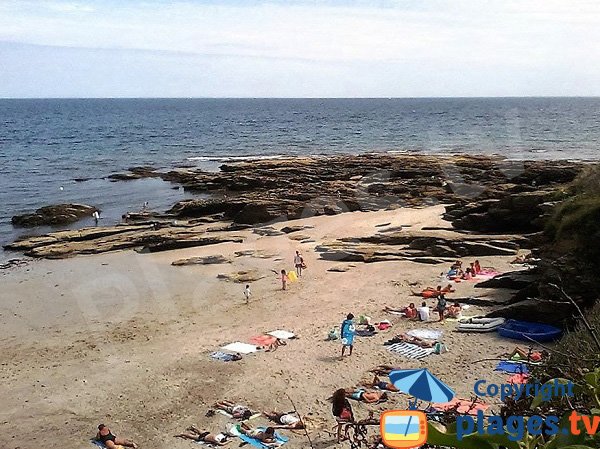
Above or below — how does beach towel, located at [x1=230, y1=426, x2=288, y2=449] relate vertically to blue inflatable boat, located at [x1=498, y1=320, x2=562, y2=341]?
below

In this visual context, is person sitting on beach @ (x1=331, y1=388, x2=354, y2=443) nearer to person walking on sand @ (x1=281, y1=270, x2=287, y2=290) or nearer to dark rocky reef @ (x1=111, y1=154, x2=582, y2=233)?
person walking on sand @ (x1=281, y1=270, x2=287, y2=290)

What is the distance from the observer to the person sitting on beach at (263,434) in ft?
34.1

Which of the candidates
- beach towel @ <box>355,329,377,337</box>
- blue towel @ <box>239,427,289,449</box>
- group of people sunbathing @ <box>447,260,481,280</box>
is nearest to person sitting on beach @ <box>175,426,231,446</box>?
blue towel @ <box>239,427,289,449</box>

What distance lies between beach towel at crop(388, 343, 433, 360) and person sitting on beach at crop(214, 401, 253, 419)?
4.29 m

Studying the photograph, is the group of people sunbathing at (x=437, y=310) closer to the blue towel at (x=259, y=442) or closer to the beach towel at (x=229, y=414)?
the beach towel at (x=229, y=414)

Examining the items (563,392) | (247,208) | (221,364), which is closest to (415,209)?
(247,208)

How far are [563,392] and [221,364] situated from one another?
40.4 feet

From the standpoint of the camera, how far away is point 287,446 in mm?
10352

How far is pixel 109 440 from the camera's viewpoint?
10.7m

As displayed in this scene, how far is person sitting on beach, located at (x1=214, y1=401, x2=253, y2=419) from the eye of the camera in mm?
11484

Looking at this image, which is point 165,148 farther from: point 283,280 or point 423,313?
point 423,313

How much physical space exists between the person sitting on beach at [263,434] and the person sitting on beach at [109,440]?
2018 mm

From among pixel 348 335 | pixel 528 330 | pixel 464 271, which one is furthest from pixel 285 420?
pixel 464 271

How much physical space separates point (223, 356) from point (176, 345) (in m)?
1.78
